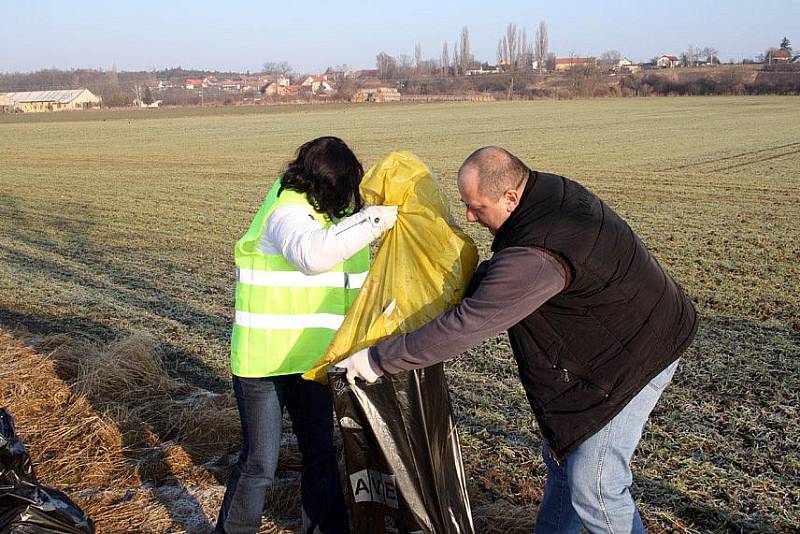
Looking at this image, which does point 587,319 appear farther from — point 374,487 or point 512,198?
point 374,487

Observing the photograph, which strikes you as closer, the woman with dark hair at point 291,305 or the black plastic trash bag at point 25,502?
the black plastic trash bag at point 25,502

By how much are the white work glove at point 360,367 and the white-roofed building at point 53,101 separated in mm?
112394

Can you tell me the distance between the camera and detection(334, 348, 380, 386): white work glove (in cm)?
264

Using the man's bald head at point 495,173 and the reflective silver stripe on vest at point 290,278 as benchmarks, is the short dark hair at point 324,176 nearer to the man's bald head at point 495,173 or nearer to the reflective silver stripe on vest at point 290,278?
the reflective silver stripe on vest at point 290,278

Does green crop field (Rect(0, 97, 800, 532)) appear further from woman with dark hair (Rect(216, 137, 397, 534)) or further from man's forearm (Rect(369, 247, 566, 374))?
man's forearm (Rect(369, 247, 566, 374))

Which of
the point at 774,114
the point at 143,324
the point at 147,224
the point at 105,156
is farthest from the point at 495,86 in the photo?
the point at 143,324

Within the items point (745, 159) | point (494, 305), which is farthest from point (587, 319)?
point (745, 159)

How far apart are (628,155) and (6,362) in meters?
23.5

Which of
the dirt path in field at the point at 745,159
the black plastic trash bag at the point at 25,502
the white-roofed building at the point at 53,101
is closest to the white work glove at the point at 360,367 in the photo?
the black plastic trash bag at the point at 25,502

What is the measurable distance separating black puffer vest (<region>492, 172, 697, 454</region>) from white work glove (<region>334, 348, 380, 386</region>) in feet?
1.59

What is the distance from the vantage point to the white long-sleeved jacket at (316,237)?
8.80 feet

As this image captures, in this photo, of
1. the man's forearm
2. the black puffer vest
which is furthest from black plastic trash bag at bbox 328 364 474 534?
the black puffer vest

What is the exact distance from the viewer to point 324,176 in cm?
285

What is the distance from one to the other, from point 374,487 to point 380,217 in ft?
3.27
